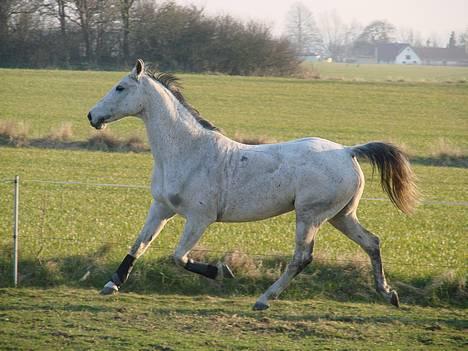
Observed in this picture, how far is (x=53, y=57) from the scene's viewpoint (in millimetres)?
55906

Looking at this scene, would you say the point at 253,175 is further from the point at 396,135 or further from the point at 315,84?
the point at 315,84

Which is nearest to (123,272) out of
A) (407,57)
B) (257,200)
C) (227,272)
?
(227,272)

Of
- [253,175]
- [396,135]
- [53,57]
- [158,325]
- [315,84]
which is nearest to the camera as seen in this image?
[158,325]

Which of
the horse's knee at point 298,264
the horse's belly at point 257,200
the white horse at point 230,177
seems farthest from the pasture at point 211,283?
the horse's belly at point 257,200

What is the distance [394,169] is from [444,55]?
156271 millimetres

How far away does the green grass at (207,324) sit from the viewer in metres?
6.89

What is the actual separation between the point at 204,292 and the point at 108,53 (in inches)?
1925

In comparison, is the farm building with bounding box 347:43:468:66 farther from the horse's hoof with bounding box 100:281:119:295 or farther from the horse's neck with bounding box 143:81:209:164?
the horse's hoof with bounding box 100:281:119:295

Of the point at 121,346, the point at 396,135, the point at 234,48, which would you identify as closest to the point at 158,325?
the point at 121,346

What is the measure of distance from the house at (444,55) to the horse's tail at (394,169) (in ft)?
491

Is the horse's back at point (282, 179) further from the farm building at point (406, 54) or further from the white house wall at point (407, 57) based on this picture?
the white house wall at point (407, 57)

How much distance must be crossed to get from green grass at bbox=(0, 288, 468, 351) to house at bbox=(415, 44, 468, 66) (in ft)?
494

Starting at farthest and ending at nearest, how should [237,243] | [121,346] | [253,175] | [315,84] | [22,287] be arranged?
[315,84] → [237,243] → [22,287] → [253,175] → [121,346]

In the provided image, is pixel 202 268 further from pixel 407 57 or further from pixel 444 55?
pixel 407 57
